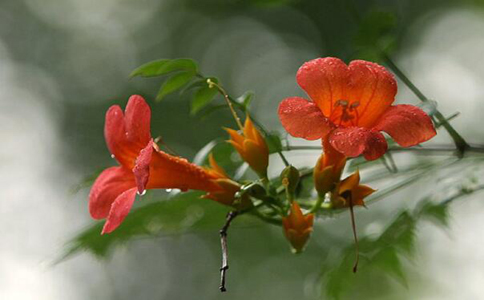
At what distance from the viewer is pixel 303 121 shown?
2.02 m

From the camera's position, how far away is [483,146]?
2801 millimetres

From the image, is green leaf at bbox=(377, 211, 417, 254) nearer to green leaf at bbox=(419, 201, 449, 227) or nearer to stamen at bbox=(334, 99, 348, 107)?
green leaf at bbox=(419, 201, 449, 227)

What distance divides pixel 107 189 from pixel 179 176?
0.22m

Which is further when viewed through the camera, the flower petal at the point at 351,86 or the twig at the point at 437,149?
the twig at the point at 437,149

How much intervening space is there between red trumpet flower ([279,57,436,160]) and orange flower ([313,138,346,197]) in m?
0.10

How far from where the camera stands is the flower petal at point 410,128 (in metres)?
2.02

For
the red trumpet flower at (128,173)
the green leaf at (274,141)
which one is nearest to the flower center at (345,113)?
the green leaf at (274,141)

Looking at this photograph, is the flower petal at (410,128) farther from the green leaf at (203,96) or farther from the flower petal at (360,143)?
the green leaf at (203,96)

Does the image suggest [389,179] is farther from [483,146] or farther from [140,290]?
[140,290]

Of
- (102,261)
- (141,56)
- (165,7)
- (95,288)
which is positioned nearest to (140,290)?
(95,288)

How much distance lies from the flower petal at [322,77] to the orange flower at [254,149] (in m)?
0.25

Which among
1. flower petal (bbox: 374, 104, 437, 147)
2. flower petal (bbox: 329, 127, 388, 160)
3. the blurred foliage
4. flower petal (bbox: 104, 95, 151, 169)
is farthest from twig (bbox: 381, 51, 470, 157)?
flower petal (bbox: 104, 95, 151, 169)

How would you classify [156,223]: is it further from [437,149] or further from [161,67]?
[437,149]

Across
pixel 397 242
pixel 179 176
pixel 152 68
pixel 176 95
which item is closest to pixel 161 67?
pixel 152 68
